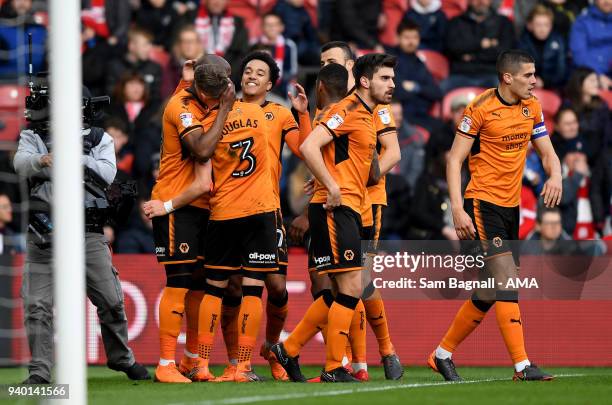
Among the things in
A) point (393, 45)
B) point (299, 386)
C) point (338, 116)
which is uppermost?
point (393, 45)

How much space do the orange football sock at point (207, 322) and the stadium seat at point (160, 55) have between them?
670 centimetres

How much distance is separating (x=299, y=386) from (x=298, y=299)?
11.8 feet

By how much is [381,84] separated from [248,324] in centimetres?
209

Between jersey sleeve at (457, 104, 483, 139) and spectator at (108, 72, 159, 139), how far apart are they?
239 inches

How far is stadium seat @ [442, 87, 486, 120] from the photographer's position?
50.5 feet

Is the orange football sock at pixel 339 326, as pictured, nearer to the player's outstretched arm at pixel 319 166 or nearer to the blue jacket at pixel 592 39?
the player's outstretched arm at pixel 319 166

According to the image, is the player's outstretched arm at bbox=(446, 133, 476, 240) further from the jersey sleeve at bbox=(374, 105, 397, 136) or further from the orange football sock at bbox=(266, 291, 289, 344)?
the orange football sock at bbox=(266, 291, 289, 344)

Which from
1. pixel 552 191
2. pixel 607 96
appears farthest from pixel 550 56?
pixel 552 191

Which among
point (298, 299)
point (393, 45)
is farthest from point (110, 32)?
point (298, 299)

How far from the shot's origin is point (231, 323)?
10531mm

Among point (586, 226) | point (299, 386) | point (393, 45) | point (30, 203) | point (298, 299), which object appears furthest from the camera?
point (393, 45)

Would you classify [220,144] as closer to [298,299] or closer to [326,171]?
[326,171]

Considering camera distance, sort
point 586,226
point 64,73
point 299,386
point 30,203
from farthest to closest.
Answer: point 586,226, point 30,203, point 299,386, point 64,73

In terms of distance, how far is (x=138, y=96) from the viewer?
50.8 feet
